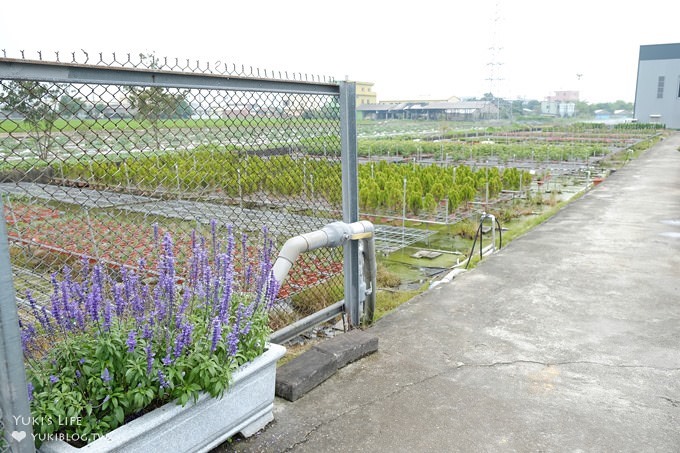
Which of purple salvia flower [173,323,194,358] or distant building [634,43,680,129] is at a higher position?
distant building [634,43,680,129]

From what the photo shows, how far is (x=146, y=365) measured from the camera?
2.16 metres

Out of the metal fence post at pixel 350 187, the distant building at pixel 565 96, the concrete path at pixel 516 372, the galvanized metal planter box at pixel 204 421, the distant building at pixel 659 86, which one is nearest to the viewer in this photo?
the galvanized metal planter box at pixel 204 421

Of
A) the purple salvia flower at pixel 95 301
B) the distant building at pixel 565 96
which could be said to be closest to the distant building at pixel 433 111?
the distant building at pixel 565 96

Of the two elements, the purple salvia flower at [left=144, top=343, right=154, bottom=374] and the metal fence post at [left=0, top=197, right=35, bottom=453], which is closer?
the metal fence post at [left=0, top=197, right=35, bottom=453]

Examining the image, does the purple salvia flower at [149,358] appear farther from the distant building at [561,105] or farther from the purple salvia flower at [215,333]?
the distant building at [561,105]

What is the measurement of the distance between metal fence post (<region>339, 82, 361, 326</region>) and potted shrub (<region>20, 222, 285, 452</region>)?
1354mm

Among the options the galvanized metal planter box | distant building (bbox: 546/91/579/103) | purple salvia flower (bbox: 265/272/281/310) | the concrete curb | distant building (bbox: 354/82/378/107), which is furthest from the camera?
distant building (bbox: 546/91/579/103)

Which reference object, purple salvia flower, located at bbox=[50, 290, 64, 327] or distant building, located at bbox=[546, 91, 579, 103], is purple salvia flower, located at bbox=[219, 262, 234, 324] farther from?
distant building, located at bbox=[546, 91, 579, 103]

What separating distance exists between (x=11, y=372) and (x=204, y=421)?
855 millimetres

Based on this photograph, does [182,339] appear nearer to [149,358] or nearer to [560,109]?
[149,358]

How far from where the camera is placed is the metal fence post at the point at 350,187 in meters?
3.71

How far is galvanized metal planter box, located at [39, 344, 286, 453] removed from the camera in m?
2.02

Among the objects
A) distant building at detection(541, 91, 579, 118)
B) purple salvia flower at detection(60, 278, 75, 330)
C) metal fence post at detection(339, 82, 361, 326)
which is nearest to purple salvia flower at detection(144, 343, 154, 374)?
purple salvia flower at detection(60, 278, 75, 330)

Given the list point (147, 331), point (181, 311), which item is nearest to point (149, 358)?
point (147, 331)
